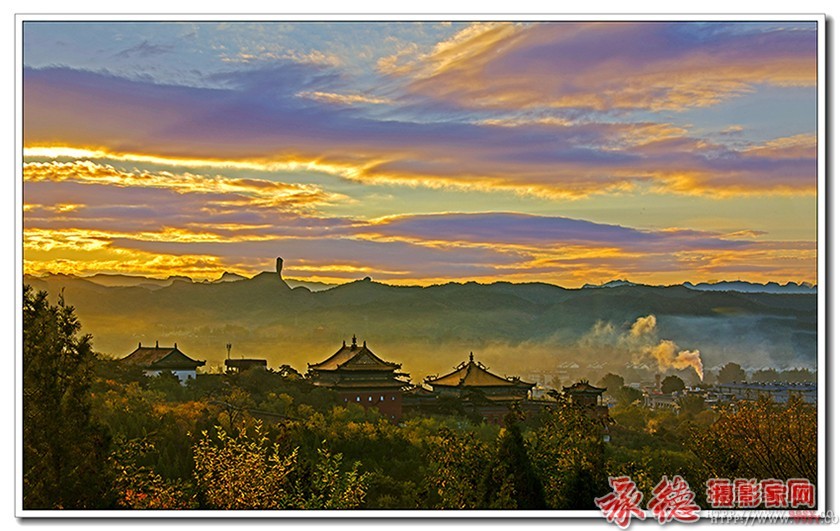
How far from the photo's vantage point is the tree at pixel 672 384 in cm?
715

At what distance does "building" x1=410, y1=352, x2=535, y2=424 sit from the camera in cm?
746

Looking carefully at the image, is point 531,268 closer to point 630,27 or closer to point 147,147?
point 630,27

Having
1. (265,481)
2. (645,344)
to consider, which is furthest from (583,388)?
(265,481)

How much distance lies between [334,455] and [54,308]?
6.47 feet

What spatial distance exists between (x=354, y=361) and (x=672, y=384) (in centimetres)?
234

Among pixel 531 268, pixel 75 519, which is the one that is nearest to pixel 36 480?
pixel 75 519

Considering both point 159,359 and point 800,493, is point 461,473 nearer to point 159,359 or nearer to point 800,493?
point 800,493

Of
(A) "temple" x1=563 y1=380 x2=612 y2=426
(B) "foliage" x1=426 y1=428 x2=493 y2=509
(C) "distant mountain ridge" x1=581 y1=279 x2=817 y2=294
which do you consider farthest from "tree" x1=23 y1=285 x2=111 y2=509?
(C) "distant mountain ridge" x1=581 y1=279 x2=817 y2=294

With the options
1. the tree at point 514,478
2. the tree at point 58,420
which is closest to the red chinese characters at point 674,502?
the tree at point 514,478

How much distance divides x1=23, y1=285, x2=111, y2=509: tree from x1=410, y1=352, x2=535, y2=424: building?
2525 mm

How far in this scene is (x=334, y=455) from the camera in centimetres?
636

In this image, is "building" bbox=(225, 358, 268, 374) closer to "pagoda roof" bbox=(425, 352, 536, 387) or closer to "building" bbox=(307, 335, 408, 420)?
"building" bbox=(307, 335, 408, 420)

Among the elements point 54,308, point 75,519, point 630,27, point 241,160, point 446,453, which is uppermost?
point 630,27
